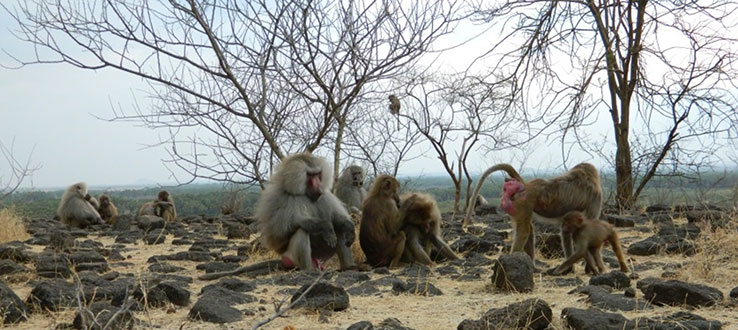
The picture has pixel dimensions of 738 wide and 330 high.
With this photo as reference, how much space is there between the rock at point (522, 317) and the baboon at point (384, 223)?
300 cm

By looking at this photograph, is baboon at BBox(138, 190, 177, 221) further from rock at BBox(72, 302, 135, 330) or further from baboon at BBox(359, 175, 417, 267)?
rock at BBox(72, 302, 135, 330)

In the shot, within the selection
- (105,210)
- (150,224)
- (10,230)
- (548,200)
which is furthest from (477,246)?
(105,210)

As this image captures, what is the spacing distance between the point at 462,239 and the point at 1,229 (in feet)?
23.0

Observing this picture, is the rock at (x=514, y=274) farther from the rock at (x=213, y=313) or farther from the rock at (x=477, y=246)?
the rock at (x=477, y=246)

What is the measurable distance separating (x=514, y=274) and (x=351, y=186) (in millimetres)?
6834

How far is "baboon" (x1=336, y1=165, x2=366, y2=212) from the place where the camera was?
11.8m

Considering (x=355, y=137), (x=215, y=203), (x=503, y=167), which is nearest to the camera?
(x=503, y=167)

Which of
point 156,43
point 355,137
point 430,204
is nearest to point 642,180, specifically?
point 355,137

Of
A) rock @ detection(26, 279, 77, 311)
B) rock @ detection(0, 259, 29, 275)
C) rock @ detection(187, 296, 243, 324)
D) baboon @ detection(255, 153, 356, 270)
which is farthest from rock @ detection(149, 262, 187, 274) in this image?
rock @ detection(187, 296, 243, 324)

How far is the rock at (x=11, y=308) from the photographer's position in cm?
442

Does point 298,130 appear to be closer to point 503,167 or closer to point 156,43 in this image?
point 156,43

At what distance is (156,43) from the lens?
26.4 feet

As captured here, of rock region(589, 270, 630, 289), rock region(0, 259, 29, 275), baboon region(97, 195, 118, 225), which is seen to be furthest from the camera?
baboon region(97, 195, 118, 225)

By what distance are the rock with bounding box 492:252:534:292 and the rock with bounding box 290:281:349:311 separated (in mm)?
1194
